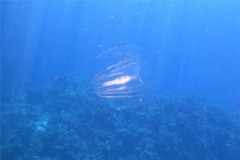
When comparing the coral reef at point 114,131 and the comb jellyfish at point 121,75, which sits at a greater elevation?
the coral reef at point 114,131

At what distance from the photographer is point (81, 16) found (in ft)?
399

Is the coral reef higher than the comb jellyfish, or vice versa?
the coral reef

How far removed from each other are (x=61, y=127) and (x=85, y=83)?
327cm

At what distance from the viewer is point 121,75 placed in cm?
383

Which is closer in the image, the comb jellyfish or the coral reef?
the comb jellyfish

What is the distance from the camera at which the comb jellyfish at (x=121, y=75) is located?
3.83 meters

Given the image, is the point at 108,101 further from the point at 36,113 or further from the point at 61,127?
the point at 36,113

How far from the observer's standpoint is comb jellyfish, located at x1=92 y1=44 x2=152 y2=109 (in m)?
3.83

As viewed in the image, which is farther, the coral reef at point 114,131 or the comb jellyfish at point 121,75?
the coral reef at point 114,131

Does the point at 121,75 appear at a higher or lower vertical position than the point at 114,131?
lower

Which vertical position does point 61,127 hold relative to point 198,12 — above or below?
below

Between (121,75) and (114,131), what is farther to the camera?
(114,131)

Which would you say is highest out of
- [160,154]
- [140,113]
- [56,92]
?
[56,92]

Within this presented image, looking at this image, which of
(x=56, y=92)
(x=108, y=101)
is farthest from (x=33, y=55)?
(x=108, y=101)
